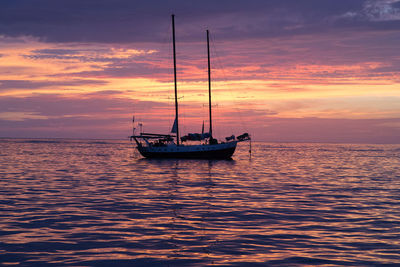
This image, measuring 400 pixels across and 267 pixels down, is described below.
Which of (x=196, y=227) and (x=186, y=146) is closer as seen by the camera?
Answer: (x=196, y=227)

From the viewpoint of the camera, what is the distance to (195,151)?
65.8 metres

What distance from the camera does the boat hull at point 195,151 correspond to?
216ft

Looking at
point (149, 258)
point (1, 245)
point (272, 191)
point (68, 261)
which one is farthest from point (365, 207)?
point (1, 245)

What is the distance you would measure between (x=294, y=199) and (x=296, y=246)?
38.2ft

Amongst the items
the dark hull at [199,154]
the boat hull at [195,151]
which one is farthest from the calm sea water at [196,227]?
the dark hull at [199,154]

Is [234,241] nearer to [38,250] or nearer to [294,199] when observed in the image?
[38,250]

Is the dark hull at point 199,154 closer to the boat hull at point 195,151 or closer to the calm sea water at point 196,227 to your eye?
the boat hull at point 195,151

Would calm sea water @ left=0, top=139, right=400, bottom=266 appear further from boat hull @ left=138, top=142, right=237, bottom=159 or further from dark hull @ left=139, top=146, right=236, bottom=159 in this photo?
dark hull @ left=139, top=146, right=236, bottom=159

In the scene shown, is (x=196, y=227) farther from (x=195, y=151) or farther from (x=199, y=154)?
(x=199, y=154)

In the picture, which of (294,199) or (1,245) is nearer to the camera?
(1,245)

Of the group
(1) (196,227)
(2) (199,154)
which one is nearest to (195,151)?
(2) (199,154)

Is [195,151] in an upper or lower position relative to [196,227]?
upper

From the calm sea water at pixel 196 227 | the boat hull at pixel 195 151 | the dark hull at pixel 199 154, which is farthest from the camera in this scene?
the dark hull at pixel 199 154

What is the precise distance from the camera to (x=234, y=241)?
13.7 meters
